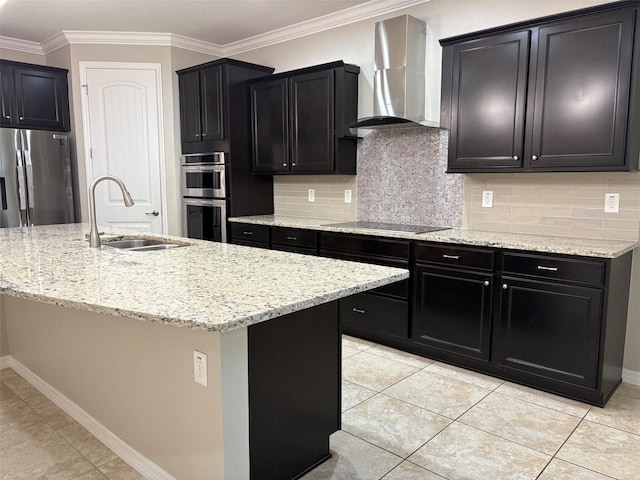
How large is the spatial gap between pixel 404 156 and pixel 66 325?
8.72ft

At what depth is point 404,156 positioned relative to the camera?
12.5ft

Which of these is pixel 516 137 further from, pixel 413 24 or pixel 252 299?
pixel 252 299

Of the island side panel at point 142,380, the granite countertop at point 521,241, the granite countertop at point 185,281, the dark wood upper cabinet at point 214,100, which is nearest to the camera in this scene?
the granite countertop at point 185,281

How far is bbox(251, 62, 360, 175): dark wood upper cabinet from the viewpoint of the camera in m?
3.91

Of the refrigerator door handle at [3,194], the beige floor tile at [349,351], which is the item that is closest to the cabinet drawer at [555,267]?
the beige floor tile at [349,351]

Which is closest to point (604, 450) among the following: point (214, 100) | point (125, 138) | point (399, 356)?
point (399, 356)

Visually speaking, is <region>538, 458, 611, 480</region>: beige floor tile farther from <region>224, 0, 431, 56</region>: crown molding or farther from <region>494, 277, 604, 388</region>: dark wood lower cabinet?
<region>224, 0, 431, 56</region>: crown molding

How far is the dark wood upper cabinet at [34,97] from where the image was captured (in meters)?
4.50

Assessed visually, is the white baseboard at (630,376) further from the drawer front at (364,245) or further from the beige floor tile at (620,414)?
the drawer front at (364,245)

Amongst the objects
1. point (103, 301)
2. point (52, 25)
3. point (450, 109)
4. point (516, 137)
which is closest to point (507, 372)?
point (516, 137)

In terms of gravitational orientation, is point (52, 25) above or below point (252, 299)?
above

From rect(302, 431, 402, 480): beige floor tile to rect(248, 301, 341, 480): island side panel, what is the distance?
5 cm

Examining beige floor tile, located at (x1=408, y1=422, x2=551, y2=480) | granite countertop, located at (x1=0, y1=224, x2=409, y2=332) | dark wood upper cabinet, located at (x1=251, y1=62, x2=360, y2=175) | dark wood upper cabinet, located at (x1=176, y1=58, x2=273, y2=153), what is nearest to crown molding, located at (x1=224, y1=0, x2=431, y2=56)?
dark wood upper cabinet, located at (x1=176, y1=58, x2=273, y2=153)

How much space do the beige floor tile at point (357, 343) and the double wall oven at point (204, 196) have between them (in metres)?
1.60
